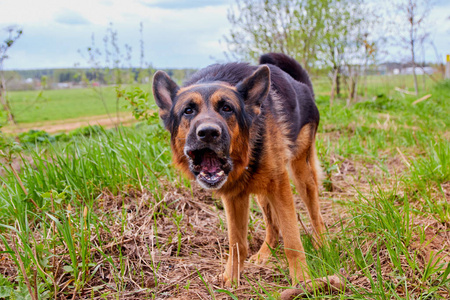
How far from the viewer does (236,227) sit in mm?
3213

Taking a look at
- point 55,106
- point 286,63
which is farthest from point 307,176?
point 55,106

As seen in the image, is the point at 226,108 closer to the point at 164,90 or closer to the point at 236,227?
the point at 164,90

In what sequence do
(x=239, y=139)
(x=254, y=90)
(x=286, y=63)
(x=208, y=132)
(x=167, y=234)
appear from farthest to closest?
(x=286, y=63)
(x=167, y=234)
(x=254, y=90)
(x=239, y=139)
(x=208, y=132)

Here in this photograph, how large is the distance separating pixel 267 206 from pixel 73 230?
1.86 m

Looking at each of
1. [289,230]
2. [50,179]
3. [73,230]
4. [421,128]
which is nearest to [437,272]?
[289,230]

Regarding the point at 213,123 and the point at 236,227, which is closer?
the point at 213,123

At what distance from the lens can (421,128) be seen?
6.26 meters

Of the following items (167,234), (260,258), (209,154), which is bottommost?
(260,258)

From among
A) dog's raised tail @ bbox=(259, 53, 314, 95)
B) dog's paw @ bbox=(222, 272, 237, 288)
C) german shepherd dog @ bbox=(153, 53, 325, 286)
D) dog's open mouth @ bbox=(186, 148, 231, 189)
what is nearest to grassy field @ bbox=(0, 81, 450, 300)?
dog's paw @ bbox=(222, 272, 237, 288)

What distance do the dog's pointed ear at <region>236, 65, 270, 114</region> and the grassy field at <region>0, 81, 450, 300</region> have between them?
923 millimetres

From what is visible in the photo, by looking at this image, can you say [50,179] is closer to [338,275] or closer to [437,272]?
[338,275]

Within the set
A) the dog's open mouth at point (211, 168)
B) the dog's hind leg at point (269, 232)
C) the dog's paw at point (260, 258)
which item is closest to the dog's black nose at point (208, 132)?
the dog's open mouth at point (211, 168)

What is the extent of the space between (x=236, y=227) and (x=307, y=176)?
1.10m

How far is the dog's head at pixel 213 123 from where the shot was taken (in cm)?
244
